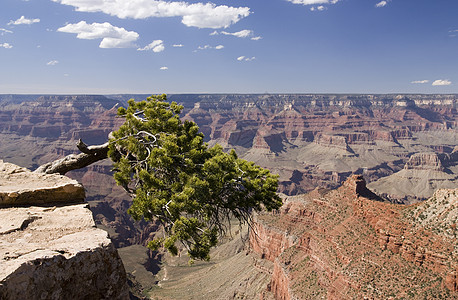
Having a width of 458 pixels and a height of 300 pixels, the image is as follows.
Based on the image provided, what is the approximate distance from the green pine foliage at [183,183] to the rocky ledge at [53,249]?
1.95 m

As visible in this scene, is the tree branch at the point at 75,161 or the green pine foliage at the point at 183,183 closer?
the green pine foliage at the point at 183,183

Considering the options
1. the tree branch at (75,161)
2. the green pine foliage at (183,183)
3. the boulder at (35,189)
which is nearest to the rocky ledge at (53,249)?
the boulder at (35,189)

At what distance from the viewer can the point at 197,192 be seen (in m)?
10.5

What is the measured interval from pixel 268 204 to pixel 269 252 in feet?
217

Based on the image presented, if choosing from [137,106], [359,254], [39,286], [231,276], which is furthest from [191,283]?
[39,286]

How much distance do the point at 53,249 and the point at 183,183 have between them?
4.97 m

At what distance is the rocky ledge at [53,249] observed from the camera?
6102 mm

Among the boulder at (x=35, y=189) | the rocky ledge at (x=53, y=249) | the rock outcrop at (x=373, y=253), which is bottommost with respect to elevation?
the rock outcrop at (x=373, y=253)

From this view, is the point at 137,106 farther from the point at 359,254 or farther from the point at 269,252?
the point at 269,252

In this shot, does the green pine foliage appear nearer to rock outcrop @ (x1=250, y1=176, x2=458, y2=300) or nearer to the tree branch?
the tree branch

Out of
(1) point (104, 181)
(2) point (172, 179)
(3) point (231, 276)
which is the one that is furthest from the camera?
(1) point (104, 181)

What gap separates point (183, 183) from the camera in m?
11.2

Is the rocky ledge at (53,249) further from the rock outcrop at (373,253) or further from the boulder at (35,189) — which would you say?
the rock outcrop at (373,253)

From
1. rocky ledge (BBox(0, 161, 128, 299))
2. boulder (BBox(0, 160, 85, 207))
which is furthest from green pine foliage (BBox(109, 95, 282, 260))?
rocky ledge (BBox(0, 161, 128, 299))
